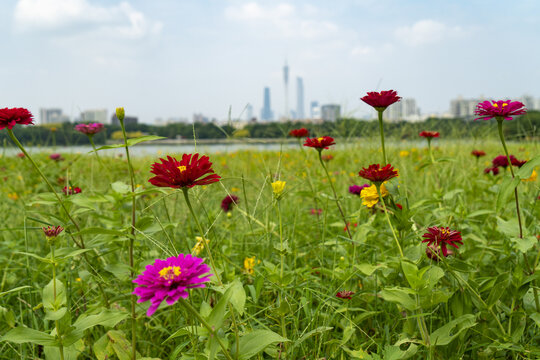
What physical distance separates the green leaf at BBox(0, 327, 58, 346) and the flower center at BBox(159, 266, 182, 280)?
1.25 feet

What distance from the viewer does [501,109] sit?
3.25ft

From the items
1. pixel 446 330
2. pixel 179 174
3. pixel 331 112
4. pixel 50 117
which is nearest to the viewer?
pixel 179 174

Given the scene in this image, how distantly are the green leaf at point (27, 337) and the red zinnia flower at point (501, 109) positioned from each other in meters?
1.13

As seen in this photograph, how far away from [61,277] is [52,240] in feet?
2.75

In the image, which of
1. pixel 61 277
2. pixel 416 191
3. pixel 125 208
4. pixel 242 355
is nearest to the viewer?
pixel 242 355

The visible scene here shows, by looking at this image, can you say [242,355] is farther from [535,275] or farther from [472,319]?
[535,275]

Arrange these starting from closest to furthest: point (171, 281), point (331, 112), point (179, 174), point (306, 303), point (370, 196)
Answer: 1. point (171, 281)
2. point (179, 174)
3. point (306, 303)
4. point (370, 196)
5. point (331, 112)

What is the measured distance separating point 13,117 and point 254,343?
74cm

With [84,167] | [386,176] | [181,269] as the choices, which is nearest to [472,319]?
[386,176]

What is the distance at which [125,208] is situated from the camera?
1.30m

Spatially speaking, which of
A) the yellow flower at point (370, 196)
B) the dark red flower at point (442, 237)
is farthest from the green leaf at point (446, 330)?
the yellow flower at point (370, 196)

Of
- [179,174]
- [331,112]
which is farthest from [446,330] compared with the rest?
[331,112]

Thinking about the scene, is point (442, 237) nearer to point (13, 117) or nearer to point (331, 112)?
point (13, 117)

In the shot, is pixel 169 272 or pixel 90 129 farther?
pixel 90 129
